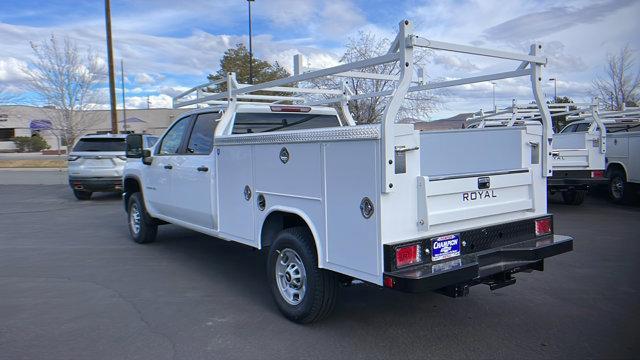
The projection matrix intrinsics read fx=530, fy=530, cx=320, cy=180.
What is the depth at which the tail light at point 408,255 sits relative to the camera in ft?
12.5

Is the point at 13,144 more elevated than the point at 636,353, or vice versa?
the point at 13,144

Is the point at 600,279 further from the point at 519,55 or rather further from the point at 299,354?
the point at 299,354

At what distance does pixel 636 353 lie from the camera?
399 centimetres

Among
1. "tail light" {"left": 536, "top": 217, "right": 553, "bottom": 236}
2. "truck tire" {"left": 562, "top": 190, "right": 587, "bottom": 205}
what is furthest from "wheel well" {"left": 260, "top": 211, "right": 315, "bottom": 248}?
"truck tire" {"left": 562, "top": 190, "right": 587, "bottom": 205}

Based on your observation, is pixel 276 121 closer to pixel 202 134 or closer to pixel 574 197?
pixel 202 134

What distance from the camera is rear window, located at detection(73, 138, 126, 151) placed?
14.5 m

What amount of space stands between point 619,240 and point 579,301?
3.56 m

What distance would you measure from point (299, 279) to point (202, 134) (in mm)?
2686

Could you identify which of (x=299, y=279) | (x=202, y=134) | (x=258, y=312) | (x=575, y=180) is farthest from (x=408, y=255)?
(x=575, y=180)

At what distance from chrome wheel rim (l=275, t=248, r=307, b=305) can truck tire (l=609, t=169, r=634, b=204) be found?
10282mm

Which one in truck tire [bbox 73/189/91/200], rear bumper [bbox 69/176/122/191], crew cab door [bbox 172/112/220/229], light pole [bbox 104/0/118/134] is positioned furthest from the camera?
light pole [bbox 104/0/118/134]

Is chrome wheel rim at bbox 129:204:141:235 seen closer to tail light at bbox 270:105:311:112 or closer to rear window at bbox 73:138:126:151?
tail light at bbox 270:105:311:112

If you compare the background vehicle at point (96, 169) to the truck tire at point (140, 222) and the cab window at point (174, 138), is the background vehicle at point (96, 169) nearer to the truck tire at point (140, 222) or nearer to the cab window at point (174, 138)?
the truck tire at point (140, 222)

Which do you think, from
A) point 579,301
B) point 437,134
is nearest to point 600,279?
point 579,301
